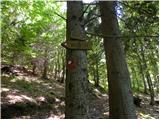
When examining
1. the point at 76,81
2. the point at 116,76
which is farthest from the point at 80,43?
the point at 116,76

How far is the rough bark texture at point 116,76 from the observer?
7.22 m

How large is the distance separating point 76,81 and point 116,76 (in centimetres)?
334

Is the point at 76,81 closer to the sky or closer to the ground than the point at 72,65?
closer to the ground

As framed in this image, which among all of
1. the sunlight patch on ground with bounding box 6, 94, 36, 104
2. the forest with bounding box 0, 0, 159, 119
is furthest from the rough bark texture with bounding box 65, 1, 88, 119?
the sunlight patch on ground with bounding box 6, 94, 36, 104

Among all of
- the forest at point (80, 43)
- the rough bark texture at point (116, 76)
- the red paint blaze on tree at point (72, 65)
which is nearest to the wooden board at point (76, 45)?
the forest at point (80, 43)

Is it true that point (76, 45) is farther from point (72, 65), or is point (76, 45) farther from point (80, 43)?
point (72, 65)

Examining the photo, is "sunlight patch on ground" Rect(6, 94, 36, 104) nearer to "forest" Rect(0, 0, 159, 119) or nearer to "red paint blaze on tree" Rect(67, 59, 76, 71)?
"forest" Rect(0, 0, 159, 119)

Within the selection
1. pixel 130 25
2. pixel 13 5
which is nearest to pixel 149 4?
pixel 130 25

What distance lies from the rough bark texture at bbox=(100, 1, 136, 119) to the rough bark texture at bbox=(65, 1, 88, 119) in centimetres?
313

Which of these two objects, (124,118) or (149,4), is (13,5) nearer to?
(149,4)

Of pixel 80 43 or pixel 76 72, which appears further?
pixel 80 43

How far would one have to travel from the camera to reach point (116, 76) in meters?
7.38

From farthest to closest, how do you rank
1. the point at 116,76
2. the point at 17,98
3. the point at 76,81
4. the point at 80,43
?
the point at 17,98
the point at 116,76
the point at 80,43
the point at 76,81

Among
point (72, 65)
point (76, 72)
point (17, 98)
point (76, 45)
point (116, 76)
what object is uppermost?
point (76, 45)
